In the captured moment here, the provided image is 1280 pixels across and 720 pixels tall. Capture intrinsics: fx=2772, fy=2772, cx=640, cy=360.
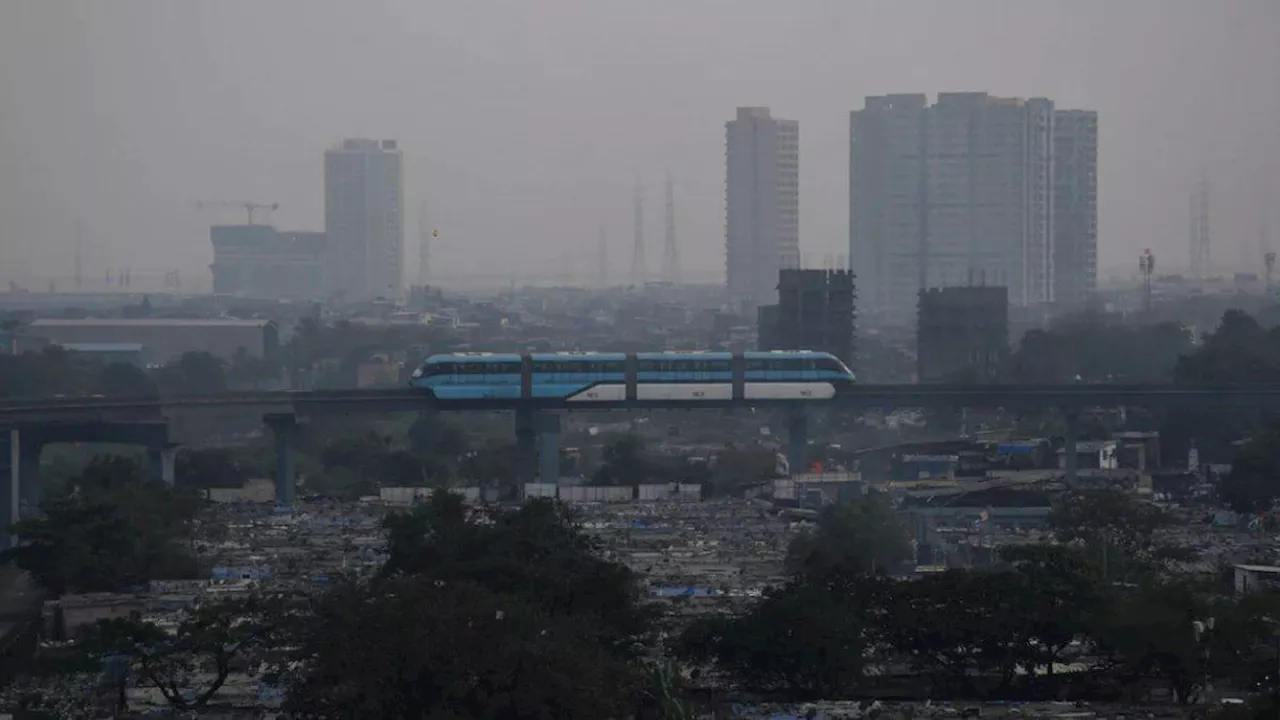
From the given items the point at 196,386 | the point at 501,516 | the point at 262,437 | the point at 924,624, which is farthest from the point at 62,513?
the point at 196,386

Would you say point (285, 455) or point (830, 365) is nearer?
point (285, 455)

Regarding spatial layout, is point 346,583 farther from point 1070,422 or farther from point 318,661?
point 1070,422

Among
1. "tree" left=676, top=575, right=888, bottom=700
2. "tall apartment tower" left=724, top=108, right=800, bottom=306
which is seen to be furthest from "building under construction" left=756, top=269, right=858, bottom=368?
"tall apartment tower" left=724, top=108, right=800, bottom=306

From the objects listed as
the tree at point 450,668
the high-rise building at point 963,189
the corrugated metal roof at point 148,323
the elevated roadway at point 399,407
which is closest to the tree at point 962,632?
the tree at point 450,668

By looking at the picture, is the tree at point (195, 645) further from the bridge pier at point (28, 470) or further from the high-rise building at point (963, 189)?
the high-rise building at point (963, 189)

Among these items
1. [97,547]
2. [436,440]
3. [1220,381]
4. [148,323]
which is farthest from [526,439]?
[148,323]

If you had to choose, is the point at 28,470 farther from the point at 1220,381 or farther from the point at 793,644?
the point at 1220,381

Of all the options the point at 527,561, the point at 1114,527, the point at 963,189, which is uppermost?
the point at 963,189
